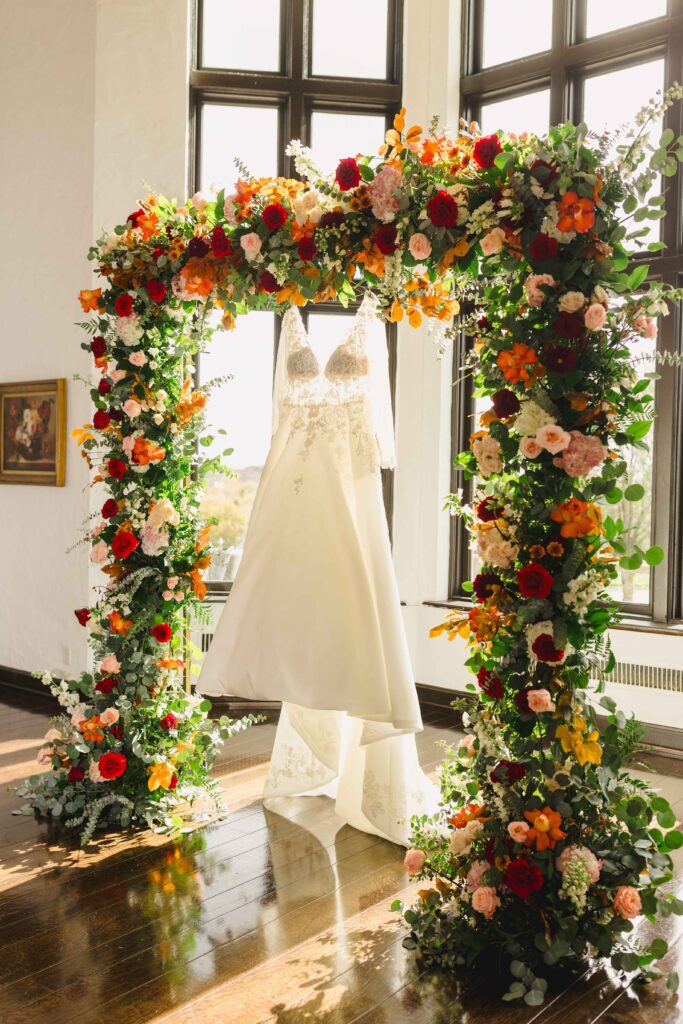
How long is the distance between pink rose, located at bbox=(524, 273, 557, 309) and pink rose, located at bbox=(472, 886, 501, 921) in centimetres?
177

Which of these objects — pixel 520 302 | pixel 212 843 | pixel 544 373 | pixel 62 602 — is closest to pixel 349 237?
pixel 520 302

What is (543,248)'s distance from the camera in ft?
9.45

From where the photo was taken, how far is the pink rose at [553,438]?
285 cm

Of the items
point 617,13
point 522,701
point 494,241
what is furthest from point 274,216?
point 617,13

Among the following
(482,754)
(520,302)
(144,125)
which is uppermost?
(144,125)

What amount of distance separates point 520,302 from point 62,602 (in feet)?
14.4

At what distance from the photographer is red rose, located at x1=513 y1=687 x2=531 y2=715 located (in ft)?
9.53

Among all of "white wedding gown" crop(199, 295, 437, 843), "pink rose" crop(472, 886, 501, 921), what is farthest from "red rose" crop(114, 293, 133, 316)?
"pink rose" crop(472, 886, 501, 921)

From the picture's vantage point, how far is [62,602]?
6512 millimetres

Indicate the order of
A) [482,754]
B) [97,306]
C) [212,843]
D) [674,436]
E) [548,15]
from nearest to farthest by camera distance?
1. [482,754]
2. [212,843]
3. [97,306]
4. [674,436]
5. [548,15]

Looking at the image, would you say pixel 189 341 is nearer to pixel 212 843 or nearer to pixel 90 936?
pixel 212 843

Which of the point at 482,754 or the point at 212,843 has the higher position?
the point at 482,754

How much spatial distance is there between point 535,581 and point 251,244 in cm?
165

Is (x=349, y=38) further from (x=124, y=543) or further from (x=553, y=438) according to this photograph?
(x=553, y=438)
